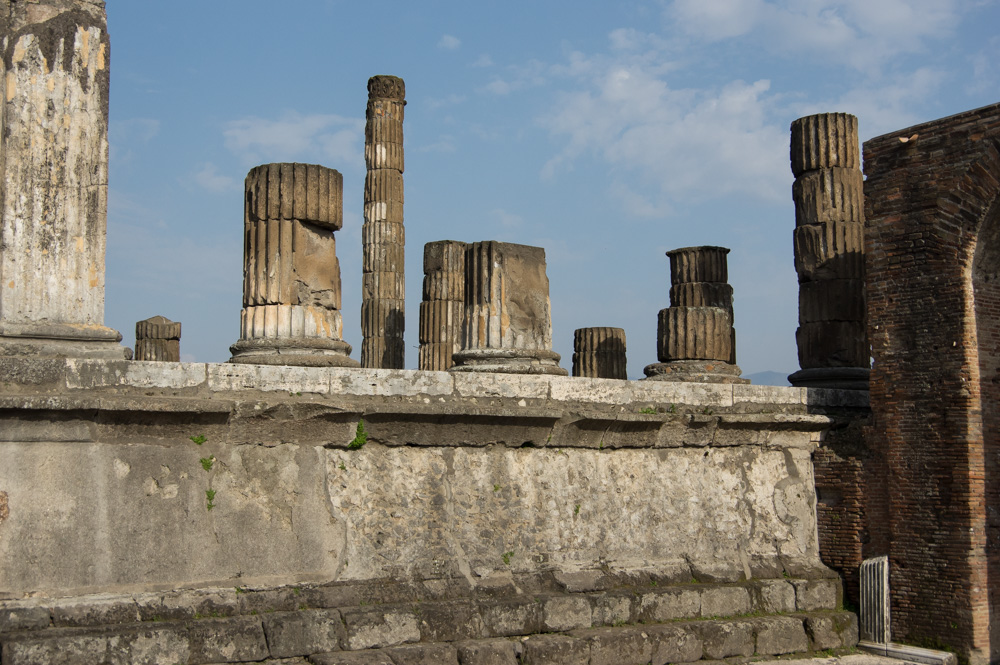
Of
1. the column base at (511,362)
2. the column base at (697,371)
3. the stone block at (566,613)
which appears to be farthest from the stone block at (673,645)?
the column base at (697,371)

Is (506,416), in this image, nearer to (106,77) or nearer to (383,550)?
(383,550)

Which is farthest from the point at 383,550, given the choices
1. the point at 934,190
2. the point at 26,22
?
the point at 934,190

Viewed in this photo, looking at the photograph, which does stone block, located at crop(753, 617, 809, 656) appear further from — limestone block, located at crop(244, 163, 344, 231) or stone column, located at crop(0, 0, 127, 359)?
stone column, located at crop(0, 0, 127, 359)

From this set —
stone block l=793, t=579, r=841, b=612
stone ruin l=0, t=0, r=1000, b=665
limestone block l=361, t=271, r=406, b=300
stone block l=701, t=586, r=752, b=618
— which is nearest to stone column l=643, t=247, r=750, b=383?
stone ruin l=0, t=0, r=1000, b=665

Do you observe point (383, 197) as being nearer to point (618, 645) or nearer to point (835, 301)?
point (835, 301)

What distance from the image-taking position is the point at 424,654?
716cm

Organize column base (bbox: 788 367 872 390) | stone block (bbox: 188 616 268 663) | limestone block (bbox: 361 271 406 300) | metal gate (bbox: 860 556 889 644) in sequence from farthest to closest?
limestone block (bbox: 361 271 406 300) → column base (bbox: 788 367 872 390) → metal gate (bbox: 860 556 889 644) → stone block (bbox: 188 616 268 663)

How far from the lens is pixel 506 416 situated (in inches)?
315

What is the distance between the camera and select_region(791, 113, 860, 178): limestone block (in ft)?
39.0

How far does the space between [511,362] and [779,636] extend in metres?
3.07

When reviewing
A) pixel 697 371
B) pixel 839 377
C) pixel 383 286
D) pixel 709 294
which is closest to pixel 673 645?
pixel 839 377

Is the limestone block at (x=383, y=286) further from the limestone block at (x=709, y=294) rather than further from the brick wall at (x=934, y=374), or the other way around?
the brick wall at (x=934, y=374)

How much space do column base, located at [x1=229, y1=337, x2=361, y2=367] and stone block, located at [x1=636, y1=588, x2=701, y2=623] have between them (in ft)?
9.28

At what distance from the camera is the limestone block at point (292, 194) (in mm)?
8453
